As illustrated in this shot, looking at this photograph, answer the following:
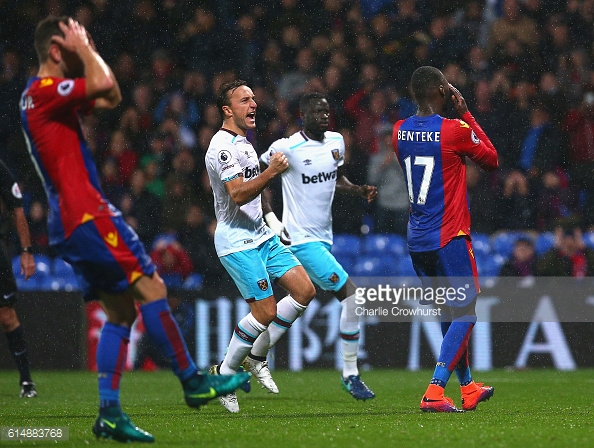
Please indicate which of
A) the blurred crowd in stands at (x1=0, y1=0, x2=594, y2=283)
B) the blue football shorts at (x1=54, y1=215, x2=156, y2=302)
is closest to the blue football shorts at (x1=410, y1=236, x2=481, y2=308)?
the blue football shorts at (x1=54, y1=215, x2=156, y2=302)

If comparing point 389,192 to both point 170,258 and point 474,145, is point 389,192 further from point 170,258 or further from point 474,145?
point 474,145

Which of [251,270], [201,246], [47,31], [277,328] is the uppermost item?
[47,31]

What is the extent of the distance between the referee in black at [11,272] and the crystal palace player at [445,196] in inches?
136

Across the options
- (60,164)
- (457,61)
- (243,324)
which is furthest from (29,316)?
(60,164)

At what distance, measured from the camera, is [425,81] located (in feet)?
22.3

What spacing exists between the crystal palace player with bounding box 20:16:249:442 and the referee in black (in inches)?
135

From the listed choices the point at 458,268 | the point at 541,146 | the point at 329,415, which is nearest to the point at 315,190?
the point at 458,268

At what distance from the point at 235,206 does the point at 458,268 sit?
166 centimetres

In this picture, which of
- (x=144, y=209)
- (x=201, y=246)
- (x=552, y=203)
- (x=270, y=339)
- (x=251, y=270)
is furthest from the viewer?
(x=144, y=209)

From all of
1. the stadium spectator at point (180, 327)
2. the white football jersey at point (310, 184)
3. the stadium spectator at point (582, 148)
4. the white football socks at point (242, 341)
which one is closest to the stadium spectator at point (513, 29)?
the stadium spectator at point (582, 148)

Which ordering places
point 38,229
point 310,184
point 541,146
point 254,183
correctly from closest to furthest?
point 254,183 < point 310,184 < point 541,146 < point 38,229

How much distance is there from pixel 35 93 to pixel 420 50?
29.7 feet

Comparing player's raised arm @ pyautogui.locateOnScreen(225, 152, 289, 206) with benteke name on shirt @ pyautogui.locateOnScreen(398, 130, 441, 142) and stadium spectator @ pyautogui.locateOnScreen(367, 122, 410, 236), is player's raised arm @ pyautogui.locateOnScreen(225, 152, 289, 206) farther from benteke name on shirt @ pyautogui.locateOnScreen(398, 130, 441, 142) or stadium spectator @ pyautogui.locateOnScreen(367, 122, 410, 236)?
stadium spectator @ pyautogui.locateOnScreen(367, 122, 410, 236)
